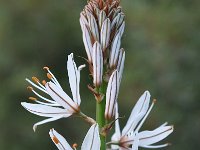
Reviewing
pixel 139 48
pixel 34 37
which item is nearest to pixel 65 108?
pixel 139 48

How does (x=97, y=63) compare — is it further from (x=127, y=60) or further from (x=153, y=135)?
(x=127, y=60)

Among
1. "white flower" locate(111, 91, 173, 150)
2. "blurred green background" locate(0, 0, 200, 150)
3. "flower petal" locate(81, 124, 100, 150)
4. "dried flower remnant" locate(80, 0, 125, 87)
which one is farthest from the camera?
"blurred green background" locate(0, 0, 200, 150)

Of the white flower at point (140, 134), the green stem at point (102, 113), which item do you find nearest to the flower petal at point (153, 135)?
the white flower at point (140, 134)

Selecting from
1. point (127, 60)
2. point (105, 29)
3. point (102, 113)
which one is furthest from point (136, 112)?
point (127, 60)

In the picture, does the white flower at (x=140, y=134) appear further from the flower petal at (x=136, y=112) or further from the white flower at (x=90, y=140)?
the white flower at (x=90, y=140)

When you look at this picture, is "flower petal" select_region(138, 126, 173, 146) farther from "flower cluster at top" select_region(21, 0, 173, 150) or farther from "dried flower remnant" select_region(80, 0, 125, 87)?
"dried flower remnant" select_region(80, 0, 125, 87)

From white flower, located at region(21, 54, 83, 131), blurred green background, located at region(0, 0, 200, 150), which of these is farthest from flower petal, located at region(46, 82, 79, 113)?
blurred green background, located at region(0, 0, 200, 150)
